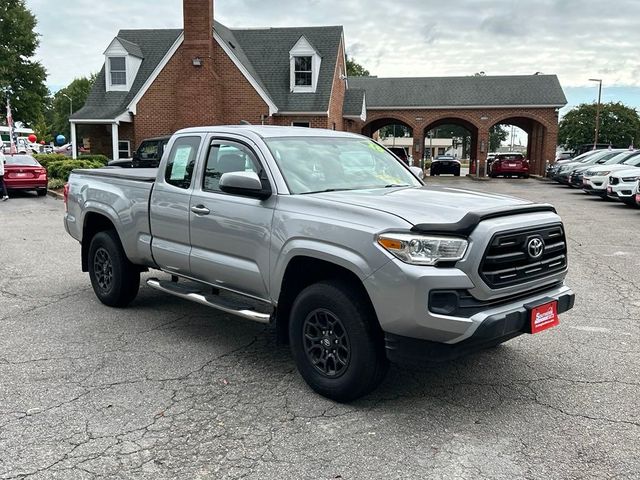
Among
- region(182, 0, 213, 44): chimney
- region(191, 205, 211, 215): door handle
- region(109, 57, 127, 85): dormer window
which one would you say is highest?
region(182, 0, 213, 44): chimney

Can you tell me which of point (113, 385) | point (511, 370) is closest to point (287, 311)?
point (113, 385)

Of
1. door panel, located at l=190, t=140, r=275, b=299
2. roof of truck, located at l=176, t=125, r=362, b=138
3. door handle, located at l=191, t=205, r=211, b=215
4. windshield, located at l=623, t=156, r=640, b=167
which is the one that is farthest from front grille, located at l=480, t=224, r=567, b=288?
windshield, located at l=623, t=156, r=640, b=167

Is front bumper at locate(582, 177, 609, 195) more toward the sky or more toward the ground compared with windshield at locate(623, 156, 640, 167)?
more toward the ground

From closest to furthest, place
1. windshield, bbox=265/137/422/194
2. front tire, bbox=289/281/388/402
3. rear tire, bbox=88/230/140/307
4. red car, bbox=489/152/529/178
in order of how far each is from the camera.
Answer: front tire, bbox=289/281/388/402 < windshield, bbox=265/137/422/194 < rear tire, bbox=88/230/140/307 < red car, bbox=489/152/529/178

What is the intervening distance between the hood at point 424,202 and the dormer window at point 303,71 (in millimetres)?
23974

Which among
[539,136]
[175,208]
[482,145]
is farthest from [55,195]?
[539,136]

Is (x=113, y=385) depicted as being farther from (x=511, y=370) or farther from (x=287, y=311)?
(x=511, y=370)

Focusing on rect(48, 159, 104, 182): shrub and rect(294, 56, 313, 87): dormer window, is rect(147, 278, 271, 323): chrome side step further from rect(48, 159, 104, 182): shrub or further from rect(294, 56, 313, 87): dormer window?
rect(294, 56, 313, 87): dormer window

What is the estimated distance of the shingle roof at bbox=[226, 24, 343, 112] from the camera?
89.1ft

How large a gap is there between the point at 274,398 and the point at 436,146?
117578mm

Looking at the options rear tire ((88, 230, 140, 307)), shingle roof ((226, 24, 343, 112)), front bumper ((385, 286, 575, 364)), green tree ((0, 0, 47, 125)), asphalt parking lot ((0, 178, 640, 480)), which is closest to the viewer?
asphalt parking lot ((0, 178, 640, 480))

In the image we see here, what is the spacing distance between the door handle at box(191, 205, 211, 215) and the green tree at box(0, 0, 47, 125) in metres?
48.1

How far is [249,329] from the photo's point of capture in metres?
5.86

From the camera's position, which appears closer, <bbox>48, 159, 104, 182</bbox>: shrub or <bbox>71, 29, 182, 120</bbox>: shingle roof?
<bbox>48, 159, 104, 182</bbox>: shrub
